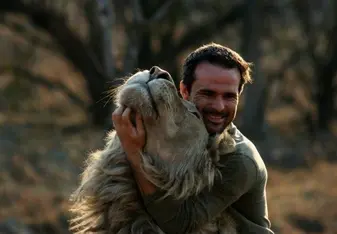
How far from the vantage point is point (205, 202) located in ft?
11.3

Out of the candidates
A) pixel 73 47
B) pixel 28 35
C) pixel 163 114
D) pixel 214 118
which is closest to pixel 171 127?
pixel 163 114

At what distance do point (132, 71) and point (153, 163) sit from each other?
878cm

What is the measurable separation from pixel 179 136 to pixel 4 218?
23.3 ft

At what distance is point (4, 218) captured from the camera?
394 inches

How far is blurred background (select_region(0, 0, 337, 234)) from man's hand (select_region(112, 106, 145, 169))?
6756mm

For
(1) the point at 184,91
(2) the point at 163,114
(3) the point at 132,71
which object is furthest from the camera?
(3) the point at 132,71

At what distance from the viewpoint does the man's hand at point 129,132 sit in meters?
3.28

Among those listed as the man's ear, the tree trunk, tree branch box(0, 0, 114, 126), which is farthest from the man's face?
the tree trunk

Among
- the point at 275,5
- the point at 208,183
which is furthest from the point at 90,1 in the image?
the point at 208,183

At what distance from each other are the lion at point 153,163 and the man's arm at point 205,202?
0.13 ft

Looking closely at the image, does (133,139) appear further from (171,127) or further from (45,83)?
(45,83)

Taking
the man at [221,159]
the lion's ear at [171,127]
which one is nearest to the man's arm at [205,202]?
the man at [221,159]

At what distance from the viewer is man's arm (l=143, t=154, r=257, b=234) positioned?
336 centimetres

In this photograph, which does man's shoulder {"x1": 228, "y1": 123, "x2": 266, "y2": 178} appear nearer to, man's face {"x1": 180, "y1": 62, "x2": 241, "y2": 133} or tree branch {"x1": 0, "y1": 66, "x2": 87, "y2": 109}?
man's face {"x1": 180, "y1": 62, "x2": 241, "y2": 133}
